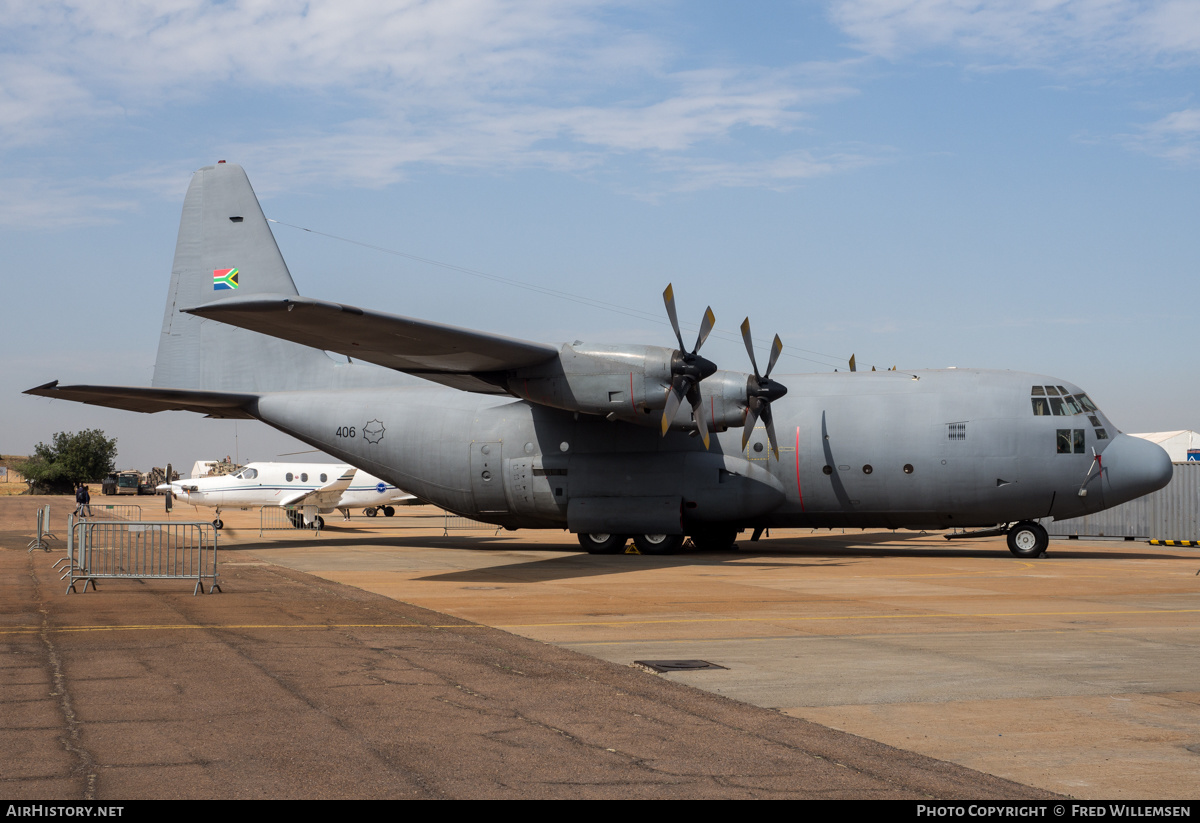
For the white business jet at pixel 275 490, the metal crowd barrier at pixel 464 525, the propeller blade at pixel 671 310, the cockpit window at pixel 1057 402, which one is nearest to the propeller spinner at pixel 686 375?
the propeller blade at pixel 671 310

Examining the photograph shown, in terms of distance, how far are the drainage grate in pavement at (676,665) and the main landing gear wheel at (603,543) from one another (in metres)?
15.2

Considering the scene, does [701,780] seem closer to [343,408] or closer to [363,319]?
[363,319]

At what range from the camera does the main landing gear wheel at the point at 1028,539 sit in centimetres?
2436

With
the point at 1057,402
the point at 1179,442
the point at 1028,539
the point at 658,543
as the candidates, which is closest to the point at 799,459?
the point at 658,543

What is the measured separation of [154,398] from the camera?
2516 centimetres

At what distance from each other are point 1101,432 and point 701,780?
20212 mm

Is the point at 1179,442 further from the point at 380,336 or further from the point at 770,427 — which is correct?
the point at 380,336

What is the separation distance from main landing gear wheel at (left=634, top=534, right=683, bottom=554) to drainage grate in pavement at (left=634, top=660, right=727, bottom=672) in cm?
1471

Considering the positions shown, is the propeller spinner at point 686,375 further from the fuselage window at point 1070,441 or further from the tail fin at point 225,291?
the tail fin at point 225,291

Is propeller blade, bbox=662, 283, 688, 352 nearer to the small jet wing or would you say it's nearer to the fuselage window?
the fuselage window

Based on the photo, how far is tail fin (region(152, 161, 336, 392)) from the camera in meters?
27.9

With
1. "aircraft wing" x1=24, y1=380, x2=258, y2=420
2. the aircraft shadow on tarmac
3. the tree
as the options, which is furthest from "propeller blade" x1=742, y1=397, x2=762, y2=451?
the tree

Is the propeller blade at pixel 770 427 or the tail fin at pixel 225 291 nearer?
the propeller blade at pixel 770 427

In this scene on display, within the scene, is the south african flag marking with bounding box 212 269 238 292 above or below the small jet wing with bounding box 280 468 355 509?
above
